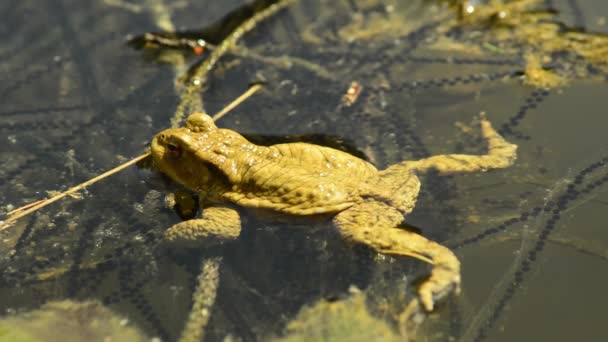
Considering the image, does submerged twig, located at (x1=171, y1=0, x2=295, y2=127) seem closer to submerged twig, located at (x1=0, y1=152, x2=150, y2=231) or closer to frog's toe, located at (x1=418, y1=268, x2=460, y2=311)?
submerged twig, located at (x1=0, y1=152, x2=150, y2=231)

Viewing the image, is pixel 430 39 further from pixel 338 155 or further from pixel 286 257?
pixel 286 257

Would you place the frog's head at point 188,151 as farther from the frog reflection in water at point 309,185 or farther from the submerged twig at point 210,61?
the submerged twig at point 210,61

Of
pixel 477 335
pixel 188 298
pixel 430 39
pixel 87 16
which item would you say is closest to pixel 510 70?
pixel 430 39

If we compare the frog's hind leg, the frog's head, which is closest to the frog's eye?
the frog's head

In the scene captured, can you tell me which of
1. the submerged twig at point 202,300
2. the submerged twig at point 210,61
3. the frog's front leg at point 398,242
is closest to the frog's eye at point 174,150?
the submerged twig at point 210,61

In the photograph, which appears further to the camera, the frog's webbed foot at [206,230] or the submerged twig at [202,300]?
the frog's webbed foot at [206,230]

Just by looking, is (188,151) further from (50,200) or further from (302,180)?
(50,200)

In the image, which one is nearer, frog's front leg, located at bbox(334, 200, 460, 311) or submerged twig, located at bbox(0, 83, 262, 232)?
frog's front leg, located at bbox(334, 200, 460, 311)
